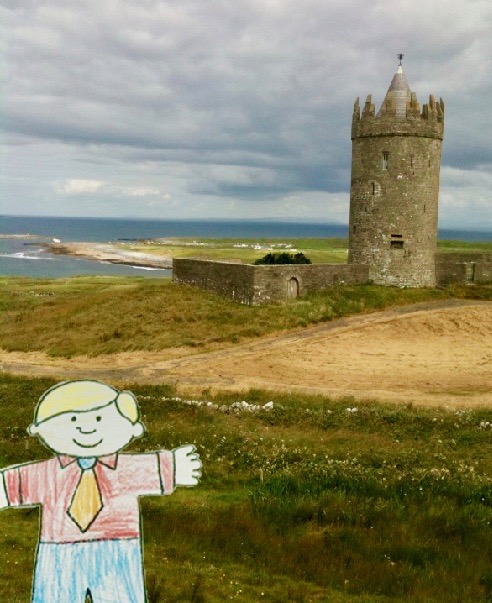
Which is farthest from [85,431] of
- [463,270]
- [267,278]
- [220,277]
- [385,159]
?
[463,270]

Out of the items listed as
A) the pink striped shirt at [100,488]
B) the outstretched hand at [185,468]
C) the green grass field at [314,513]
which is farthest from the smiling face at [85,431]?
the green grass field at [314,513]

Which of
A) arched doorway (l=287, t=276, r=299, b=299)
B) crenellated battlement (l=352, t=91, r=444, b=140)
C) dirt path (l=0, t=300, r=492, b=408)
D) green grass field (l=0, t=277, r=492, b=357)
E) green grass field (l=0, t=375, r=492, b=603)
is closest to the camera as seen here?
green grass field (l=0, t=375, r=492, b=603)

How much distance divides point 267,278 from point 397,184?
1031cm

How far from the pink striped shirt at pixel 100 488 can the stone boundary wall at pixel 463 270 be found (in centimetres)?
3647

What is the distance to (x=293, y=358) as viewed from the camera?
26969mm

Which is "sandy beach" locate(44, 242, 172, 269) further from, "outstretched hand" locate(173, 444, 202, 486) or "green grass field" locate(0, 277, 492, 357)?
"outstretched hand" locate(173, 444, 202, 486)

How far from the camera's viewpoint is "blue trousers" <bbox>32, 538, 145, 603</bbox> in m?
5.16

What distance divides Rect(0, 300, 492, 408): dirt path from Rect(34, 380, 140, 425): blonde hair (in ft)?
57.0

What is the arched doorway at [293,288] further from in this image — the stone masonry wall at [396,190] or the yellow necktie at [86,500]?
the yellow necktie at [86,500]

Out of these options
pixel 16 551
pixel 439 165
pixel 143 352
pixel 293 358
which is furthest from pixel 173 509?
pixel 439 165

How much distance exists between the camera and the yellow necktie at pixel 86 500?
5.26m

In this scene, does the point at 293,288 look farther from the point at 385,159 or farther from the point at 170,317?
the point at 385,159

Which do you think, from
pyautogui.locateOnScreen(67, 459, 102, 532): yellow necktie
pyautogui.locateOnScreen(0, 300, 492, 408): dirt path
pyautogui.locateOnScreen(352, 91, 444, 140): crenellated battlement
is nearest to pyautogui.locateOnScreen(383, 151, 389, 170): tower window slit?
pyautogui.locateOnScreen(352, 91, 444, 140): crenellated battlement

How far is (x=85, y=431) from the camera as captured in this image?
5133 millimetres
